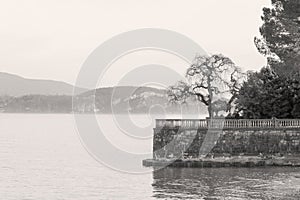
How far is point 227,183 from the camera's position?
31.5 meters

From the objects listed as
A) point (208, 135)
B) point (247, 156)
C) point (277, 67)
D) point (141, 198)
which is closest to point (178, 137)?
point (208, 135)

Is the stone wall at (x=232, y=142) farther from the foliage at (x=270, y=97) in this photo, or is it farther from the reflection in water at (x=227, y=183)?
the foliage at (x=270, y=97)

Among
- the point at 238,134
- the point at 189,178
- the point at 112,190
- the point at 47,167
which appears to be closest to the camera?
the point at 112,190

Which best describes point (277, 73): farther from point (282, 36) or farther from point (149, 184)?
point (149, 184)

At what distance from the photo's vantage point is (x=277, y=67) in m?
39.8

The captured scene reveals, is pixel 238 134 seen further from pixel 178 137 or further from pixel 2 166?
pixel 2 166

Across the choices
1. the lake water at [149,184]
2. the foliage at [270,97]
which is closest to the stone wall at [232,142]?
the lake water at [149,184]

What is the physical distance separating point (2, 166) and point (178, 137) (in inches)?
557

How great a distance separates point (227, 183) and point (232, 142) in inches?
340

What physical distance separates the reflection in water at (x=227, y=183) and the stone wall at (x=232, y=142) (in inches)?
102

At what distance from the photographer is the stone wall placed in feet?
130

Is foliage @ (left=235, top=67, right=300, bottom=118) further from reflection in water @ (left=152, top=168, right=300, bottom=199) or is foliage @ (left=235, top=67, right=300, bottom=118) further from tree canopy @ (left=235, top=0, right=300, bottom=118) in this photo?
reflection in water @ (left=152, top=168, right=300, bottom=199)

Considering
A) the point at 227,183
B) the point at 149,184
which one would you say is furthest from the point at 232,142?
the point at 149,184

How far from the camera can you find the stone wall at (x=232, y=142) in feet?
130
